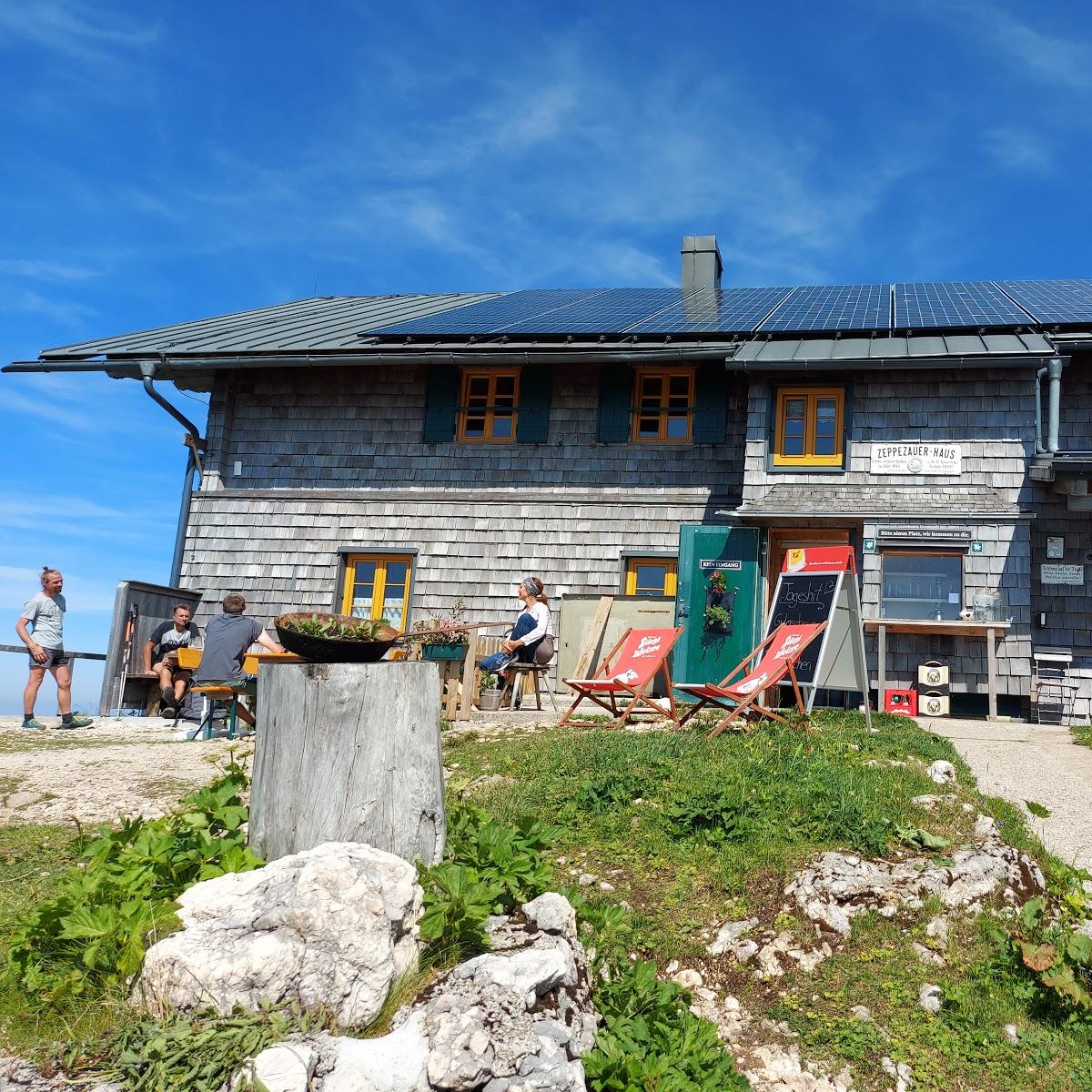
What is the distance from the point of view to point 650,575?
41.8 feet

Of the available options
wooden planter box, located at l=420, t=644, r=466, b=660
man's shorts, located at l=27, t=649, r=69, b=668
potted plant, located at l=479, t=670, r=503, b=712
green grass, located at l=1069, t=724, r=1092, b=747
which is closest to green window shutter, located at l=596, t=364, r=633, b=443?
potted plant, located at l=479, t=670, r=503, b=712

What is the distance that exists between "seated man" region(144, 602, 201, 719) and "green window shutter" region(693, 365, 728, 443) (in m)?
6.53

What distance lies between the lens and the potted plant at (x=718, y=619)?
38.6 ft

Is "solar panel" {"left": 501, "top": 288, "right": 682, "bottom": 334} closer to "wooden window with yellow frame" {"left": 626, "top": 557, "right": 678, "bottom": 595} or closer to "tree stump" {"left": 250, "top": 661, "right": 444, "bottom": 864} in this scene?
"wooden window with yellow frame" {"left": 626, "top": 557, "right": 678, "bottom": 595}

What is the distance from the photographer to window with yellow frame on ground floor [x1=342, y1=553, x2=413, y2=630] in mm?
13328

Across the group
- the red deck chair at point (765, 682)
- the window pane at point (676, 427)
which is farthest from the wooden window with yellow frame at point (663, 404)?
the red deck chair at point (765, 682)

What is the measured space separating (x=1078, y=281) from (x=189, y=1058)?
665 inches

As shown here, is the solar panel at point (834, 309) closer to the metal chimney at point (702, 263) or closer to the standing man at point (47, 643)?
the metal chimney at point (702, 263)

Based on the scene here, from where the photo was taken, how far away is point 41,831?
5.21 m

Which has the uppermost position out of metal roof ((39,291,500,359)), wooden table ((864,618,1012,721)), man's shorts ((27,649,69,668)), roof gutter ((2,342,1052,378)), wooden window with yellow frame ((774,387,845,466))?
metal roof ((39,291,500,359))

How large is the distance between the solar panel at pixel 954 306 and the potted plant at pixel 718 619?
4.02m

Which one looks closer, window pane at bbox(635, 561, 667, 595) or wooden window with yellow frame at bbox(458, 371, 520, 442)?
window pane at bbox(635, 561, 667, 595)

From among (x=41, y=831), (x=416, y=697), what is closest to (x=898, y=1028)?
(x=416, y=697)

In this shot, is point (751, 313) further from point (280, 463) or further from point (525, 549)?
point (280, 463)
